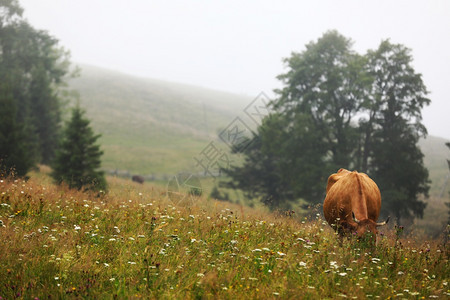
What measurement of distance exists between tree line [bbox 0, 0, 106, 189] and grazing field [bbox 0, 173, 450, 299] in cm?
1328

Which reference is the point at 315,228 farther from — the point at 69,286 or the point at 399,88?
the point at 399,88

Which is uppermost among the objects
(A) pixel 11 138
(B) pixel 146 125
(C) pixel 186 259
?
(C) pixel 186 259

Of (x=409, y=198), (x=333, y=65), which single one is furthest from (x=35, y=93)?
(x=409, y=198)

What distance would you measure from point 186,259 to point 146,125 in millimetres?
60834

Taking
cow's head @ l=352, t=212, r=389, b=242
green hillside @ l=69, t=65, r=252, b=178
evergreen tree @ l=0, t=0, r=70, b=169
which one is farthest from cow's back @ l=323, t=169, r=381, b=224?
green hillside @ l=69, t=65, r=252, b=178

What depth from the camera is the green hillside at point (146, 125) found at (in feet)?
152

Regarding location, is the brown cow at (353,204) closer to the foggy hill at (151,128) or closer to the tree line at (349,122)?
the tree line at (349,122)

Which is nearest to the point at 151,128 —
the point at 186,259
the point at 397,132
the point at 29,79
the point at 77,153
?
the point at 29,79

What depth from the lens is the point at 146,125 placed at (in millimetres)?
64625

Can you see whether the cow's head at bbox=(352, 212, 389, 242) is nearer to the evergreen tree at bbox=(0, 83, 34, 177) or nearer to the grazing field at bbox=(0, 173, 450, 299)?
the grazing field at bbox=(0, 173, 450, 299)

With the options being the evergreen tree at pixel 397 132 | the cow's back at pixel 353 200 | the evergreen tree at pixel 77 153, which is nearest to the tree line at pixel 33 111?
the evergreen tree at pixel 77 153

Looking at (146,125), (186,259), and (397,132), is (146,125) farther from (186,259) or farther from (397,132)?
(186,259)

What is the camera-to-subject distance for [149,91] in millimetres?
92125

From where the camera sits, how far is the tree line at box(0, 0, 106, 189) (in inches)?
835
